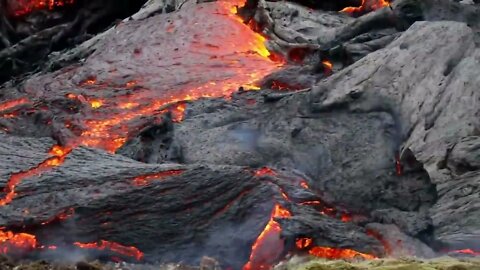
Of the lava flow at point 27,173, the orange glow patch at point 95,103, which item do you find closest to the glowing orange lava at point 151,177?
the lava flow at point 27,173

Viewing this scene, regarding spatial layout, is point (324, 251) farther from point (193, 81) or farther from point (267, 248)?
point (193, 81)

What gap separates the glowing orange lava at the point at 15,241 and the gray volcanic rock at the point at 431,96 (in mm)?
4219

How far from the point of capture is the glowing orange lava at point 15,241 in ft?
22.6

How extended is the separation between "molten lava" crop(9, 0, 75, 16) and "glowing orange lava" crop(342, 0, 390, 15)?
8451 mm

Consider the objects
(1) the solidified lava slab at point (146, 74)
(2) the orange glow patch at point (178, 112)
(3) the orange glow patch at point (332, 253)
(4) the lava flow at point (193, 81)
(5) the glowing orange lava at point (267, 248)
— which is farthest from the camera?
(1) the solidified lava slab at point (146, 74)

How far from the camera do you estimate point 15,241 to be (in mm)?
7000

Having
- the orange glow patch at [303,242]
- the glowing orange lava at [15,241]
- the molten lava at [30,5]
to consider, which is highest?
the molten lava at [30,5]

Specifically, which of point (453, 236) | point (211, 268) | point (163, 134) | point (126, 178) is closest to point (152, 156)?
point (163, 134)

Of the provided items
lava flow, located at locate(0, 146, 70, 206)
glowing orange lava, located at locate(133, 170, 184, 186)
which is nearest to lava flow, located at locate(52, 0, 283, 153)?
lava flow, located at locate(0, 146, 70, 206)

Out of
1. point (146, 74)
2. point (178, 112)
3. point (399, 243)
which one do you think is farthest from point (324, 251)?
point (146, 74)

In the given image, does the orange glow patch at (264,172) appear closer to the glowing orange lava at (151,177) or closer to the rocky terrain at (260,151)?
the rocky terrain at (260,151)

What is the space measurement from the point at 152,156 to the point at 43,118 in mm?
2370

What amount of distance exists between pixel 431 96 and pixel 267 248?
3.28 m

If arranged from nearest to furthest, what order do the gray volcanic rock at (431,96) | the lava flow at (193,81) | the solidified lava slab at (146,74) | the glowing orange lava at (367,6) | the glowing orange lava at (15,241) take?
the glowing orange lava at (15,241) < the gray volcanic rock at (431,96) < the lava flow at (193,81) < the solidified lava slab at (146,74) < the glowing orange lava at (367,6)
